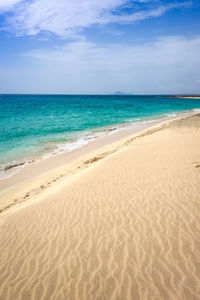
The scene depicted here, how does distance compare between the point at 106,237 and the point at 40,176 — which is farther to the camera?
the point at 40,176

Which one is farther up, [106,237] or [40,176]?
Result: [106,237]

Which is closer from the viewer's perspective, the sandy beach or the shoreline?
the sandy beach

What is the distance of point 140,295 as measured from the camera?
2961mm

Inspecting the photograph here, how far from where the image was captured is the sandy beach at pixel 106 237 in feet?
10.5

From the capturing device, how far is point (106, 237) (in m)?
4.29

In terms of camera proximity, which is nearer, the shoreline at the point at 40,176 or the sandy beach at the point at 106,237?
the sandy beach at the point at 106,237

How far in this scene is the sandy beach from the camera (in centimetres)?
319

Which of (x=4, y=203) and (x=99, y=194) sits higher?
(x=99, y=194)

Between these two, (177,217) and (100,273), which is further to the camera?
(177,217)

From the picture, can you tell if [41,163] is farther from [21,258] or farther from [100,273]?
[100,273]

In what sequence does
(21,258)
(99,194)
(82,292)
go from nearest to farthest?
(82,292) → (21,258) → (99,194)

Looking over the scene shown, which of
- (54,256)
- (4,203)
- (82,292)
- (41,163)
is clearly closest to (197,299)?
(82,292)

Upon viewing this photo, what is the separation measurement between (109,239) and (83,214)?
1385mm

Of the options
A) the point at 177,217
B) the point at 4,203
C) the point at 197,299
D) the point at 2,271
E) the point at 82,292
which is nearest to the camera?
the point at 197,299
